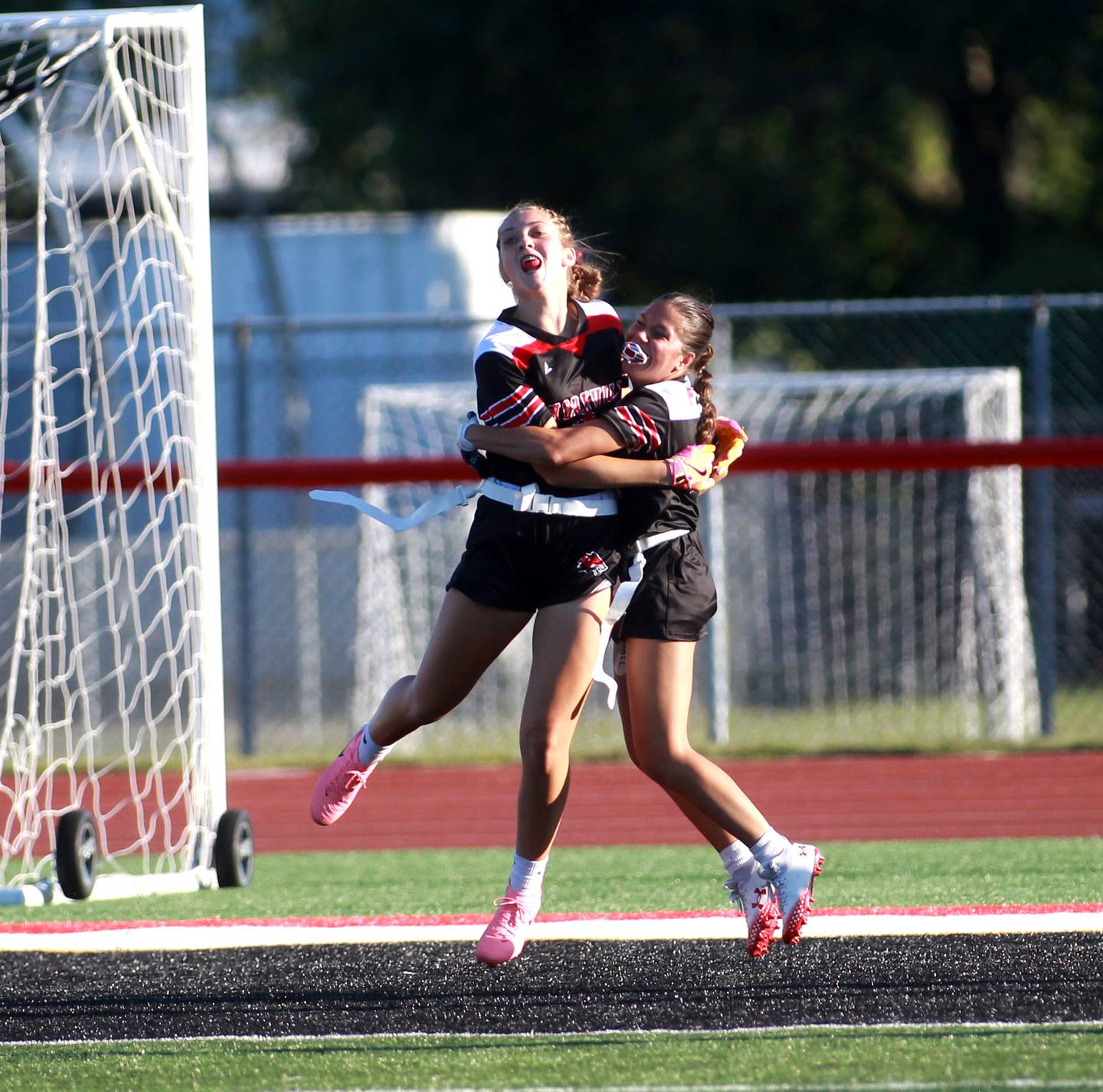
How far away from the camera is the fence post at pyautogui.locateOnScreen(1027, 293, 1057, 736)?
10.8 m

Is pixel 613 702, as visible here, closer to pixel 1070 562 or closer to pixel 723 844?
pixel 723 844

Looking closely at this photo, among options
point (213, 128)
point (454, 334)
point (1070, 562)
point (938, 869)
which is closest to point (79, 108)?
point (213, 128)

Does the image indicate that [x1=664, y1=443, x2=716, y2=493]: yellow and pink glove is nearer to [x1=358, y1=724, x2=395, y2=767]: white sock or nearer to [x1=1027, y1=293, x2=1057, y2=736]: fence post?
[x1=358, y1=724, x2=395, y2=767]: white sock

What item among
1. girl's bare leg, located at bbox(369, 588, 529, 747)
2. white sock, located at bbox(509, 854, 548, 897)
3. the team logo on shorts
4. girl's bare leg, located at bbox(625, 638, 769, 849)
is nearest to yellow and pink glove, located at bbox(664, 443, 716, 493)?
the team logo on shorts

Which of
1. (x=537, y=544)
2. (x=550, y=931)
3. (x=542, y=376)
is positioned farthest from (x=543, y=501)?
(x=550, y=931)

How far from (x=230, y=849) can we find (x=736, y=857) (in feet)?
7.90

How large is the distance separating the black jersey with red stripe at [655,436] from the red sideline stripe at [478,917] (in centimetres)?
150

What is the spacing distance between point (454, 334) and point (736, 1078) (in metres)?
12.4

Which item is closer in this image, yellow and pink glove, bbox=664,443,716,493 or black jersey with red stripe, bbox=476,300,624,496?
black jersey with red stripe, bbox=476,300,624,496

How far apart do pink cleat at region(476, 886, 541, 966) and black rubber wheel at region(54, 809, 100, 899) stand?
1841 mm

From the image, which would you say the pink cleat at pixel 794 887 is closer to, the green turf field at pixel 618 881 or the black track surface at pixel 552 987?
the black track surface at pixel 552 987

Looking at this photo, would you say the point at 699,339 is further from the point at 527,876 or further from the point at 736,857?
the point at 527,876

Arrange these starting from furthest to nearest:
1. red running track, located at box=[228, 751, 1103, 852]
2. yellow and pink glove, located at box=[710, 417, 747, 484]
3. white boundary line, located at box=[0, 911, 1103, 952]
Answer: red running track, located at box=[228, 751, 1103, 852] → white boundary line, located at box=[0, 911, 1103, 952] → yellow and pink glove, located at box=[710, 417, 747, 484]

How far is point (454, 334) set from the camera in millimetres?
15695
